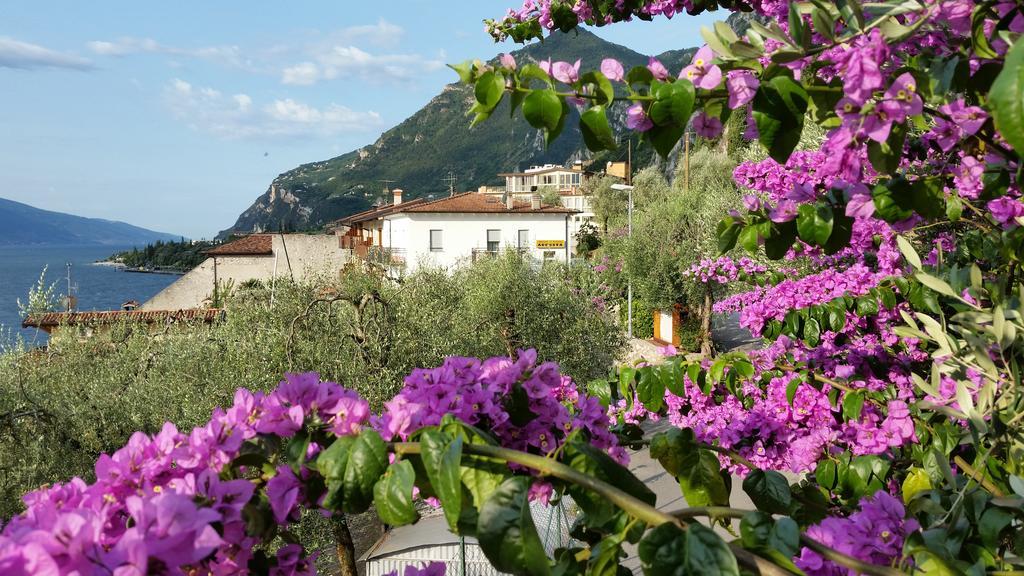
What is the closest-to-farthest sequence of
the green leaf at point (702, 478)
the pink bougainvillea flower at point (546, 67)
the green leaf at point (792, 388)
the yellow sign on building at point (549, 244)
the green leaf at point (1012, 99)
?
the green leaf at point (1012, 99) → the pink bougainvillea flower at point (546, 67) → the green leaf at point (702, 478) → the green leaf at point (792, 388) → the yellow sign on building at point (549, 244)

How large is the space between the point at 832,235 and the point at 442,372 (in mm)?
814

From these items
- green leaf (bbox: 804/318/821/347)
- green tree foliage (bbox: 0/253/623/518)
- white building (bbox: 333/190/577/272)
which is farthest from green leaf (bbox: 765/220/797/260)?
white building (bbox: 333/190/577/272)

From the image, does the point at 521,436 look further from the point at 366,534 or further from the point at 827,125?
the point at 366,534

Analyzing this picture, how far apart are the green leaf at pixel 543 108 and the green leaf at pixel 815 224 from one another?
0.59 meters

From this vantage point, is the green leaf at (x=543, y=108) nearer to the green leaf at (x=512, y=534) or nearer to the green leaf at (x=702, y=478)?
the green leaf at (x=512, y=534)

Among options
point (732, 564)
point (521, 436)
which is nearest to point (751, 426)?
point (521, 436)

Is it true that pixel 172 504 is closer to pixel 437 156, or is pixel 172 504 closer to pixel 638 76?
pixel 638 76

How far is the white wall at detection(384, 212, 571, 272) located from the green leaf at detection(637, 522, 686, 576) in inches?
1284

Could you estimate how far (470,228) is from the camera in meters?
34.6

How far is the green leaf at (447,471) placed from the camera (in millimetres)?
821

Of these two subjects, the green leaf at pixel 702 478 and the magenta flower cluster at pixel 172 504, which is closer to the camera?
the magenta flower cluster at pixel 172 504

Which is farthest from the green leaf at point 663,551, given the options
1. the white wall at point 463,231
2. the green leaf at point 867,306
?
the white wall at point 463,231

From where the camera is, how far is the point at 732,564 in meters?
0.74

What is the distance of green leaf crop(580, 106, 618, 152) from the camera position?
1.09 m
